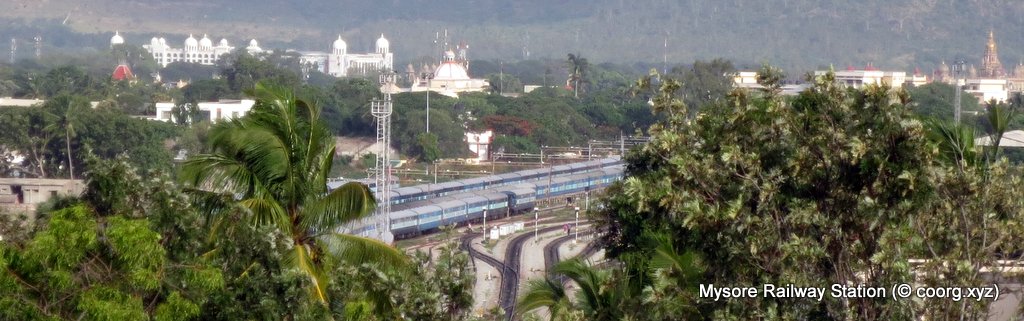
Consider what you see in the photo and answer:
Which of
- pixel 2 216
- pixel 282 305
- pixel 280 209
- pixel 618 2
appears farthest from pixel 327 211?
pixel 618 2

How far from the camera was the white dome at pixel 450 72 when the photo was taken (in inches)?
3538

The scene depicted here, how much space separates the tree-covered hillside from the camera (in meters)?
142

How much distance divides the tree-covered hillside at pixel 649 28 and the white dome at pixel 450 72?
140ft

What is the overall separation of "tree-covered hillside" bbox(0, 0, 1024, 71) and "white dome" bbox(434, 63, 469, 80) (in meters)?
42.7

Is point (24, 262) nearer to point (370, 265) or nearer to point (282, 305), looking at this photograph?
point (282, 305)

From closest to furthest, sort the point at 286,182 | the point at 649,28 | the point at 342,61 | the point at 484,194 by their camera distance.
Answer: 1. the point at 286,182
2. the point at 484,194
3. the point at 342,61
4. the point at 649,28

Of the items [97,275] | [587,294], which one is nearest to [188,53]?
[587,294]

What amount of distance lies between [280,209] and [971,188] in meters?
3.45

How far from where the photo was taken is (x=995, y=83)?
88.0 m

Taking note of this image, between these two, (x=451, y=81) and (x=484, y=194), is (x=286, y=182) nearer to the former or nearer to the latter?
(x=484, y=194)

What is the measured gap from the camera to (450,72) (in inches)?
3553

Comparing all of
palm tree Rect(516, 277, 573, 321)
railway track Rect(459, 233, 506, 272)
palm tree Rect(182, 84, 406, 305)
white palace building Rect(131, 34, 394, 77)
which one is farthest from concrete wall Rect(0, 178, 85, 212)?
white palace building Rect(131, 34, 394, 77)

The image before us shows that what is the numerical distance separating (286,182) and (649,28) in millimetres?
155067

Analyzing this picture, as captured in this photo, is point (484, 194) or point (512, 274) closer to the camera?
point (512, 274)
